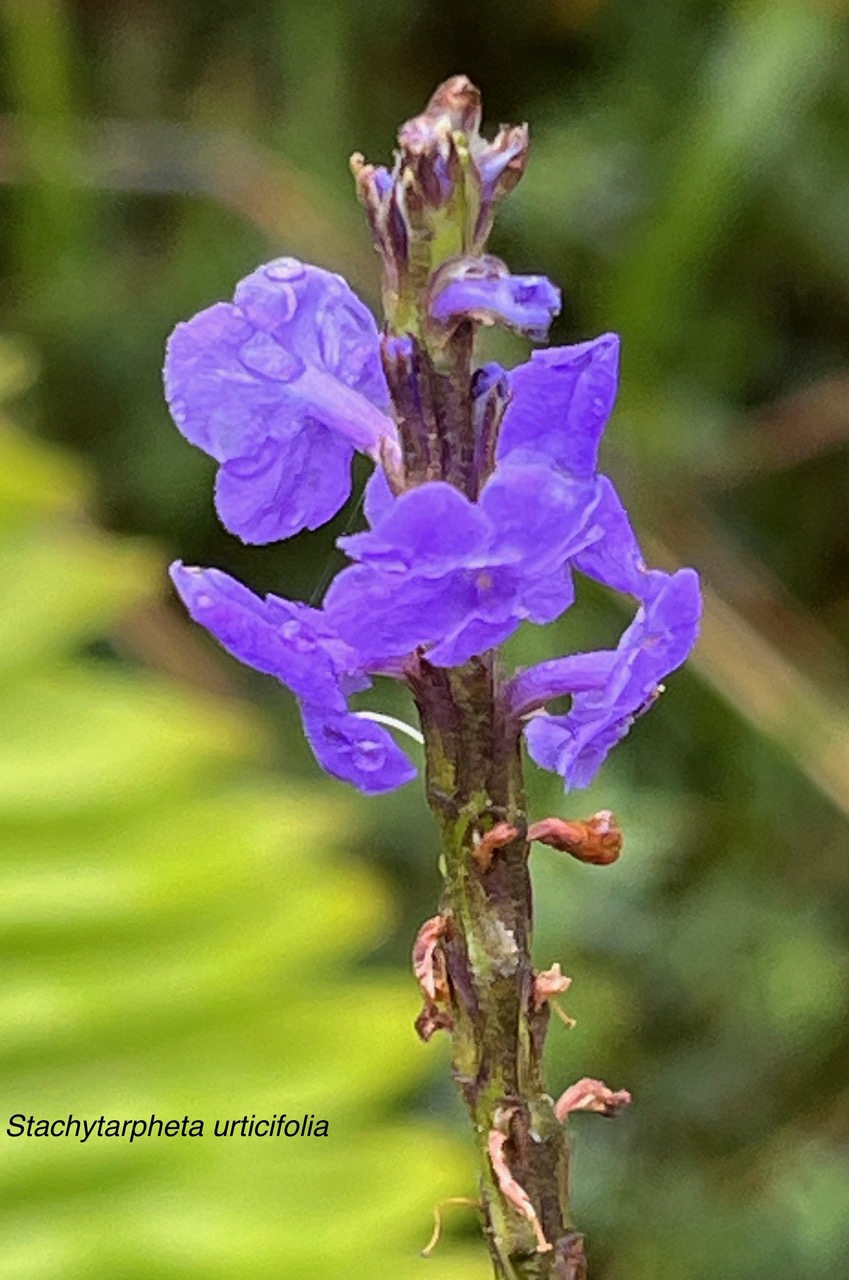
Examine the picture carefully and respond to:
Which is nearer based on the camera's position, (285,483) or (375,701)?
(285,483)

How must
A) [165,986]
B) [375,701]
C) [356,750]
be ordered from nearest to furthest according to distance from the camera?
1. [356,750]
2. [165,986]
3. [375,701]

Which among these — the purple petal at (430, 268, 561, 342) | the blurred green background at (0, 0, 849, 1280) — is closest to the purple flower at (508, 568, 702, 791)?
the purple petal at (430, 268, 561, 342)

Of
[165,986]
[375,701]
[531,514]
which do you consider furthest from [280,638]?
[375,701]

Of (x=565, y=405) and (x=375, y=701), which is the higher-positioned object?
(x=375, y=701)

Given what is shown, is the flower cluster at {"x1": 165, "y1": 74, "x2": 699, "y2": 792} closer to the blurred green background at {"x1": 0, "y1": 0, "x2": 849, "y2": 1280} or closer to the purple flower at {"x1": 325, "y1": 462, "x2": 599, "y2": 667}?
the purple flower at {"x1": 325, "y1": 462, "x2": 599, "y2": 667}

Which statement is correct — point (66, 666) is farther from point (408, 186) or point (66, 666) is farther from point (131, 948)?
point (408, 186)

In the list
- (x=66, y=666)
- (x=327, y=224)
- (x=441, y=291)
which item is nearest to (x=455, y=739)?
(x=441, y=291)

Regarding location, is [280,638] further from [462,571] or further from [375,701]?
[375,701]
